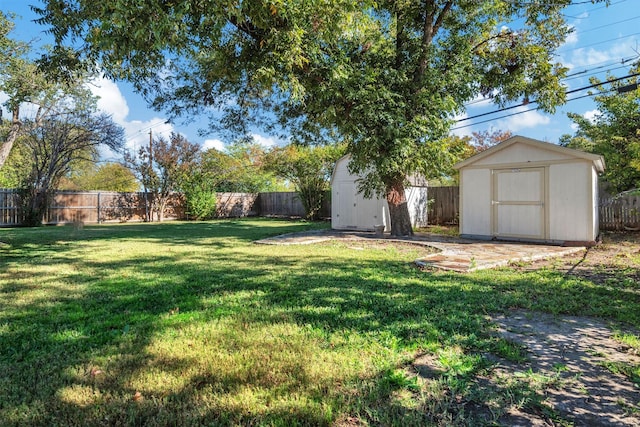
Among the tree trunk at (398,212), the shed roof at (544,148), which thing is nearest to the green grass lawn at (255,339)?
the shed roof at (544,148)

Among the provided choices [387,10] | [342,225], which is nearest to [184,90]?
[387,10]

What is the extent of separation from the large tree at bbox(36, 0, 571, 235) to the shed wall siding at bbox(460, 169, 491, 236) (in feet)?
3.16

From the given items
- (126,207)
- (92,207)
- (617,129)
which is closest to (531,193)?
(617,129)

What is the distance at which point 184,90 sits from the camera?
32.9 ft

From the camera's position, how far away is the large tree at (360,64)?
5875 mm

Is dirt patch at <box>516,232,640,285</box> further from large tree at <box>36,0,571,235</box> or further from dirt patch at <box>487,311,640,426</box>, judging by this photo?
large tree at <box>36,0,571,235</box>

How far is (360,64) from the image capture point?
8.64 meters

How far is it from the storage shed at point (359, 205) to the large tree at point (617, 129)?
5727 mm

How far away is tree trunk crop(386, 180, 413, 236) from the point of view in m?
9.84

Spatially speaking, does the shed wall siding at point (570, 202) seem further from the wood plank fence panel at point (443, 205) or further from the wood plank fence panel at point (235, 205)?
the wood plank fence panel at point (235, 205)

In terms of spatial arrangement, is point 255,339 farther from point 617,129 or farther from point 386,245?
point 617,129

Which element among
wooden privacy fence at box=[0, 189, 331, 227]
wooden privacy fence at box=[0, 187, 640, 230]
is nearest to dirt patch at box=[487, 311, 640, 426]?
wooden privacy fence at box=[0, 187, 640, 230]

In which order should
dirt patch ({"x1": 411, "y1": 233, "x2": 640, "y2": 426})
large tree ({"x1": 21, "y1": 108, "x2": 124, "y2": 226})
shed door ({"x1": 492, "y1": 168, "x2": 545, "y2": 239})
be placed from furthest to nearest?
large tree ({"x1": 21, "y1": 108, "x2": 124, "y2": 226}) < shed door ({"x1": 492, "y1": 168, "x2": 545, "y2": 239}) < dirt patch ({"x1": 411, "y1": 233, "x2": 640, "y2": 426})

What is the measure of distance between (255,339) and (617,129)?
1422 centimetres
